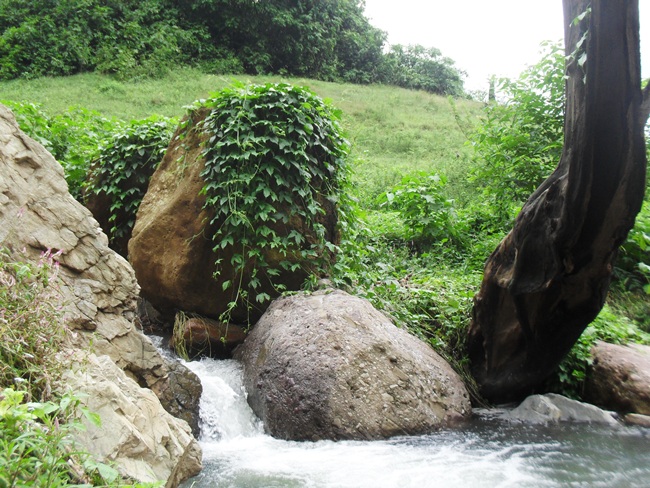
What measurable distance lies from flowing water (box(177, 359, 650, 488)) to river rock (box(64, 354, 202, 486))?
61 cm

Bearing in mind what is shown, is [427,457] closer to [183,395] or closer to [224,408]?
[224,408]

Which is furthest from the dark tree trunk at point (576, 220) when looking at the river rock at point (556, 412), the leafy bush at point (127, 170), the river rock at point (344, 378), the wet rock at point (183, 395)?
the leafy bush at point (127, 170)

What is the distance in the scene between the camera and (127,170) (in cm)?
720

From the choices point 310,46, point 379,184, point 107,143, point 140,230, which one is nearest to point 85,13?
point 310,46

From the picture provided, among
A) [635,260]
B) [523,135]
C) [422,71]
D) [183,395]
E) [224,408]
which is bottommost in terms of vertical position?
[224,408]

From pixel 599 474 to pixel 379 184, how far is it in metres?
10.1

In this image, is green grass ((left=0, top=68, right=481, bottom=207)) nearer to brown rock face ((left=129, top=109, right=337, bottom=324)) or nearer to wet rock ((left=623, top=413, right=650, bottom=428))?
brown rock face ((left=129, top=109, right=337, bottom=324))

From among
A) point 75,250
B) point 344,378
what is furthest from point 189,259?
point 344,378

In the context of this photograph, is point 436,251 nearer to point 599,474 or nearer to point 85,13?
point 599,474

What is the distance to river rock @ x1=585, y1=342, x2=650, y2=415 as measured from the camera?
5.20 meters

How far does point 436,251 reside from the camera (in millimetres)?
8742

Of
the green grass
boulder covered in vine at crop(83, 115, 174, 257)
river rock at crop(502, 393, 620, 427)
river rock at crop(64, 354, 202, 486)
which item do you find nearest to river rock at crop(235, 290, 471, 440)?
river rock at crop(502, 393, 620, 427)

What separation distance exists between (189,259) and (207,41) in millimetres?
26063

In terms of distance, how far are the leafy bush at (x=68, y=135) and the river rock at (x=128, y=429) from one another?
17.9ft
